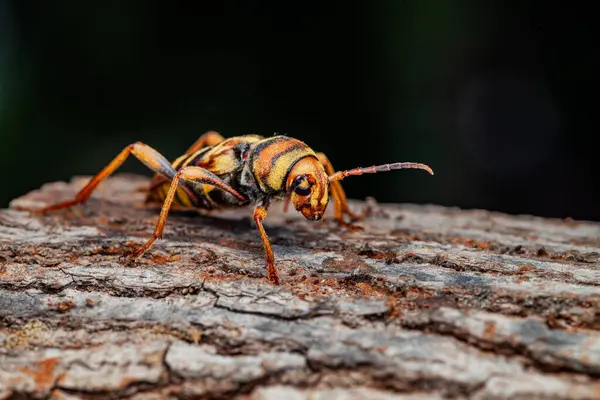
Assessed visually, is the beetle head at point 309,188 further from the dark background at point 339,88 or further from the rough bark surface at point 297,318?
the dark background at point 339,88

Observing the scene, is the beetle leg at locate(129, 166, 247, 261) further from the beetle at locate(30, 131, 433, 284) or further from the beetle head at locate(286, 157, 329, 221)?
the beetle head at locate(286, 157, 329, 221)

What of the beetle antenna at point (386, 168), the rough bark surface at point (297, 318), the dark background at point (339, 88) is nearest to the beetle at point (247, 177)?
the beetle antenna at point (386, 168)

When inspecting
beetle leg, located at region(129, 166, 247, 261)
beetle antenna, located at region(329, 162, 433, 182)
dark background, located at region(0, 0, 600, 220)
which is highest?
dark background, located at region(0, 0, 600, 220)

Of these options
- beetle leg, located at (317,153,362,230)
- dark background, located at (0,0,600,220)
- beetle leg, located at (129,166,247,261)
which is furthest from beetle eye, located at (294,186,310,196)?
dark background, located at (0,0,600,220)

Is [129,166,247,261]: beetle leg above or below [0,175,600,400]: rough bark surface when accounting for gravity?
above

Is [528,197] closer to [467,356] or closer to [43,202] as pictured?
[467,356]
